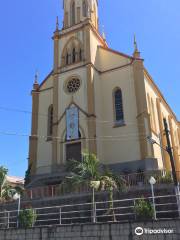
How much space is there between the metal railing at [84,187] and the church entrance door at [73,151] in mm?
6157

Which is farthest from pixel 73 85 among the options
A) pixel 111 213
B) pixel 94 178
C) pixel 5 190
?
pixel 111 213

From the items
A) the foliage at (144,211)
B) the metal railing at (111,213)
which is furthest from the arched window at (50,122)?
the foliage at (144,211)

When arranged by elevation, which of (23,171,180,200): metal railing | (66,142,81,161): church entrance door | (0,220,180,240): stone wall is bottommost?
(0,220,180,240): stone wall

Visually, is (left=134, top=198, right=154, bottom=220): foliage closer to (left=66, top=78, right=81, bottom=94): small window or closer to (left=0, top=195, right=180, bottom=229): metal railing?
(left=0, top=195, right=180, bottom=229): metal railing

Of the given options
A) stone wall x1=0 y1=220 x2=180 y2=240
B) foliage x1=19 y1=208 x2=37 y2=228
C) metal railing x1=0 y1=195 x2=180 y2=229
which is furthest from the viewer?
foliage x1=19 y1=208 x2=37 y2=228

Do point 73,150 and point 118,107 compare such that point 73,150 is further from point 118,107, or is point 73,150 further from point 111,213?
point 111,213

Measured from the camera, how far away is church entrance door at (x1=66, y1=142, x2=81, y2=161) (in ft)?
97.8

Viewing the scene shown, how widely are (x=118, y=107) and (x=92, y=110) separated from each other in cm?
306

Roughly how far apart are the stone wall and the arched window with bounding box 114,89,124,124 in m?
17.6

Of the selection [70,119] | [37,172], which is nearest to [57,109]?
[70,119]

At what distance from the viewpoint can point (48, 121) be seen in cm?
3422

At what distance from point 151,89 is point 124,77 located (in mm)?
5055

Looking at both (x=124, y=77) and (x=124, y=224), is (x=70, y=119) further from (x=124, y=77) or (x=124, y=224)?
(x=124, y=224)

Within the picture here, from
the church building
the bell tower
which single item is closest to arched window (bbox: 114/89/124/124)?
the church building
